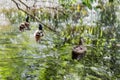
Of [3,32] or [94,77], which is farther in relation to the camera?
[3,32]

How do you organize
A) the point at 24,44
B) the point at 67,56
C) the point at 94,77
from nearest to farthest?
the point at 94,77 → the point at 67,56 → the point at 24,44

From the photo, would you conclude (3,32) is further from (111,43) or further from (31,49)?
(111,43)

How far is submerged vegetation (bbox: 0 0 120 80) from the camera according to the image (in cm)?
1102

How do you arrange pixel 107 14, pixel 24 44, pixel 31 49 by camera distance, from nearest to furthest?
pixel 31 49 < pixel 24 44 < pixel 107 14

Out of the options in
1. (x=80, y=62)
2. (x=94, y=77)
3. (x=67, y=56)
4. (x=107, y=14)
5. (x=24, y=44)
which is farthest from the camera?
(x=107, y=14)

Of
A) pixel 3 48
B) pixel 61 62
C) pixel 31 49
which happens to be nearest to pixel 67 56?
pixel 61 62

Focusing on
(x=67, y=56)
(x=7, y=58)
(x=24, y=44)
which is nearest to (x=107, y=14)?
(x=24, y=44)

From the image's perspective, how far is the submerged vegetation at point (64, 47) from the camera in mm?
11023

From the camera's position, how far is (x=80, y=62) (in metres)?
12.4

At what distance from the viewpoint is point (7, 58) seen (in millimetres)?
12773

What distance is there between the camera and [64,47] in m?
15.0

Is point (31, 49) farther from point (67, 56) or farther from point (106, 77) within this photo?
point (106, 77)

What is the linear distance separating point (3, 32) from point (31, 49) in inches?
172

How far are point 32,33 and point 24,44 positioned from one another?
8.04 ft
